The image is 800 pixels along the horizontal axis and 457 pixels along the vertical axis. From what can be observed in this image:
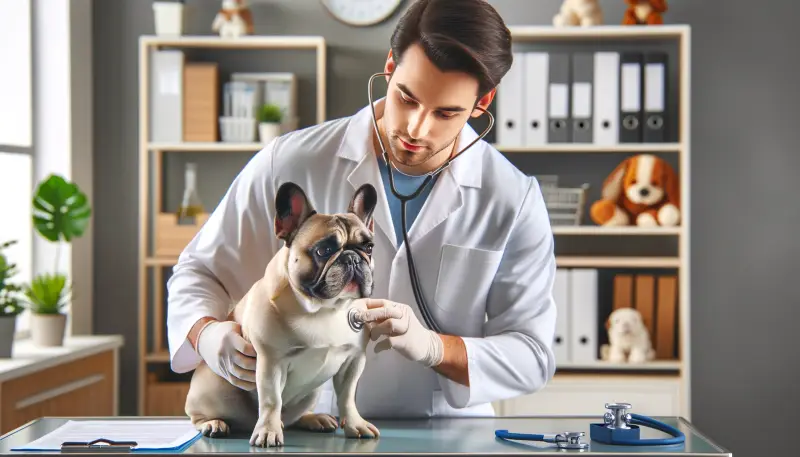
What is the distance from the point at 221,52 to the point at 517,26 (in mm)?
1125

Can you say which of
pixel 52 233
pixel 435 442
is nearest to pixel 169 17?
pixel 52 233

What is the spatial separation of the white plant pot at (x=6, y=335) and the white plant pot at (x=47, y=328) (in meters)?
0.26

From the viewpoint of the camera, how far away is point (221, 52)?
3.45m

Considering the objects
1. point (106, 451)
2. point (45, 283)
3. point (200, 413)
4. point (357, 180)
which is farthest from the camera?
point (45, 283)

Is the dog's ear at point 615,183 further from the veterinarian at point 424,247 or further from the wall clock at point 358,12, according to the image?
the veterinarian at point 424,247

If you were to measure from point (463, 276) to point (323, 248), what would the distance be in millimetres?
414

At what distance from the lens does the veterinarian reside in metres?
1.32

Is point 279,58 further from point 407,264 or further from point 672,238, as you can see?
point 407,264

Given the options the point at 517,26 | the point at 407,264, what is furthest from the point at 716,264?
the point at 407,264

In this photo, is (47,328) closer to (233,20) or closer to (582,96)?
(233,20)

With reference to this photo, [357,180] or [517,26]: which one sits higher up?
[517,26]

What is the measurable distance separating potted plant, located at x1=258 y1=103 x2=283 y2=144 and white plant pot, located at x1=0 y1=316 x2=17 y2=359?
1.05 metres

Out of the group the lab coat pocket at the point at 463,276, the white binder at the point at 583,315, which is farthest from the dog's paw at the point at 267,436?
the white binder at the point at 583,315

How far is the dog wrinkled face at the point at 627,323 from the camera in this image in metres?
3.06
